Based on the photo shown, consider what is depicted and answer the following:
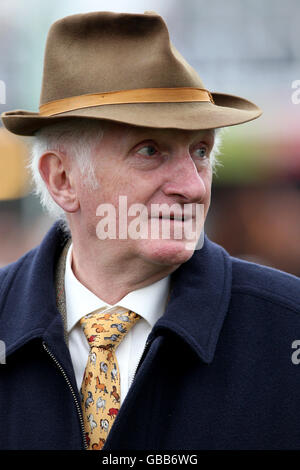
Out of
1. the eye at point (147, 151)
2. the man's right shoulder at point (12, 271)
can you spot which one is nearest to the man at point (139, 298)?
the eye at point (147, 151)

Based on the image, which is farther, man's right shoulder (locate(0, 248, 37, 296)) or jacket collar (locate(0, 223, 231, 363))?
man's right shoulder (locate(0, 248, 37, 296))

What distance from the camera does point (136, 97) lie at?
2221 millimetres

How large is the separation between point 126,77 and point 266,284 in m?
0.91

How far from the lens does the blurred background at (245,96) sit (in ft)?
22.9

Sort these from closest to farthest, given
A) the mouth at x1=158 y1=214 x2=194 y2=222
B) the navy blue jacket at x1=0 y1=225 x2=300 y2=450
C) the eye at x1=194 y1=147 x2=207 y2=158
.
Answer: the navy blue jacket at x1=0 y1=225 x2=300 y2=450 < the mouth at x1=158 y1=214 x2=194 y2=222 < the eye at x1=194 y1=147 x2=207 y2=158

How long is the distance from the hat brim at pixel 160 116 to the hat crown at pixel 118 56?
82 mm

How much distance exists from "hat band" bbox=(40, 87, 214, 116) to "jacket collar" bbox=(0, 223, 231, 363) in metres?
0.57

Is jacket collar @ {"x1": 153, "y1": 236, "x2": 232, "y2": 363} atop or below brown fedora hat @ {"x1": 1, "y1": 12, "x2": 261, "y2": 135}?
below

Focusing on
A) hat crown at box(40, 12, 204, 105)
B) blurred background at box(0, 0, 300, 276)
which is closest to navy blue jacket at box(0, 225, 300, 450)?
hat crown at box(40, 12, 204, 105)

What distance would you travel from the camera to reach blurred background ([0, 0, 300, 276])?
6.98 metres

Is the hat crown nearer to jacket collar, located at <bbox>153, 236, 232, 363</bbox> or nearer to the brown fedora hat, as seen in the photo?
the brown fedora hat

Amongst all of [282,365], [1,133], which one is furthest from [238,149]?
[282,365]

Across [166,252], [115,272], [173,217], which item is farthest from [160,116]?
[115,272]

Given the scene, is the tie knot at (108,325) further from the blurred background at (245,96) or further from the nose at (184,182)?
the blurred background at (245,96)
